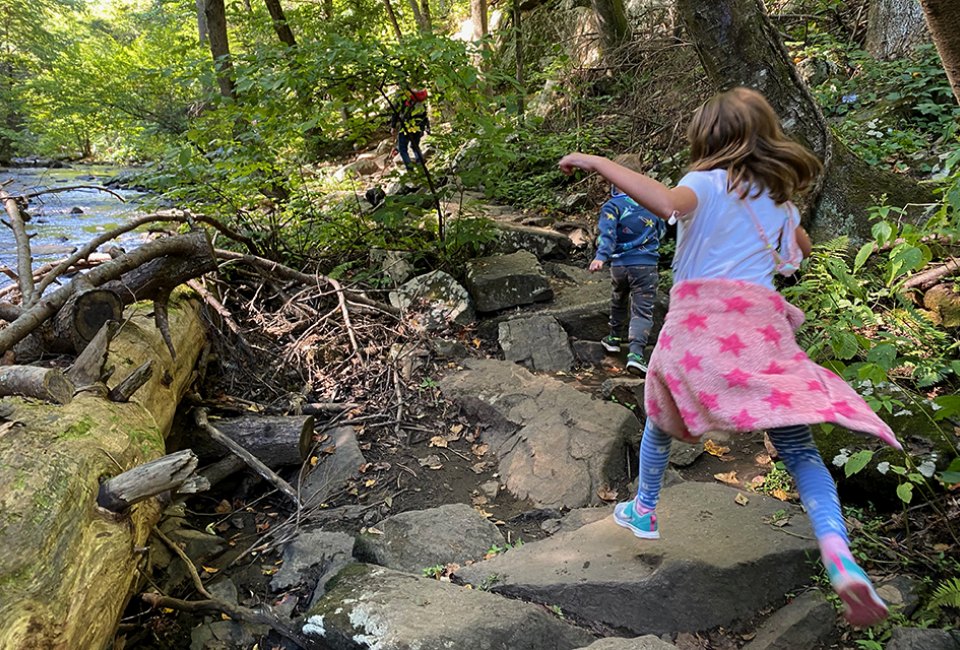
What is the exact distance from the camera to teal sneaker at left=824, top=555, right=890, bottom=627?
5.26 feet

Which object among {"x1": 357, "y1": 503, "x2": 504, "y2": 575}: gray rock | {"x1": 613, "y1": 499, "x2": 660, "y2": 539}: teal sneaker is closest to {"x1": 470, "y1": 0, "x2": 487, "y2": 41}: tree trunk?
{"x1": 357, "y1": 503, "x2": 504, "y2": 575}: gray rock

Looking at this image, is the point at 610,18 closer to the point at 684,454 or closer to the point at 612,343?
the point at 612,343

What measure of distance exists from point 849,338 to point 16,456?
337 centimetres

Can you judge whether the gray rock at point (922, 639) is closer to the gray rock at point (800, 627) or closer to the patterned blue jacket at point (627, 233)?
the gray rock at point (800, 627)

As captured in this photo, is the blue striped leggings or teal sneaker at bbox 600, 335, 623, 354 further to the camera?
teal sneaker at bbox 600, 335, 623, 354

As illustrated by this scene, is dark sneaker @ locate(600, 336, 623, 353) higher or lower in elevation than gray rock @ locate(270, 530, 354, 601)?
lower

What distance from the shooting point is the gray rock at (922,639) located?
187cm

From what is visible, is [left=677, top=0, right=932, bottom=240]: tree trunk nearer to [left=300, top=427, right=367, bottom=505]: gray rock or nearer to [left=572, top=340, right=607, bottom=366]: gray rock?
[left=572, top=340, right=607, bottom=366]: gray rock

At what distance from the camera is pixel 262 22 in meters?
7.18

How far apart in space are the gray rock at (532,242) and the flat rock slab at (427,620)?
504 centimetres

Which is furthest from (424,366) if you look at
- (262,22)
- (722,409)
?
(262,22)

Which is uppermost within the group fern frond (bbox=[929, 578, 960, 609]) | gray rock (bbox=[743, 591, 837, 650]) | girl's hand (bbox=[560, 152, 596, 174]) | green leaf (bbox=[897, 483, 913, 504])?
girl's hand (bbox=[560, 152, 596, 174])

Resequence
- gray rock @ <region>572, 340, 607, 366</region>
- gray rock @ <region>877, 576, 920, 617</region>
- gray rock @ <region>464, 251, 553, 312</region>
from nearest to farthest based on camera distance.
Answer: gray rock @ <region>877, 576, 920, 617</region> < gray rock @ <region>572, 340, 607, 366</region> < gray rock @ <region>464, 251, 553, 312</region>

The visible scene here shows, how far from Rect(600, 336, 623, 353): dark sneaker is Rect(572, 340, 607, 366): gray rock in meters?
0.05
